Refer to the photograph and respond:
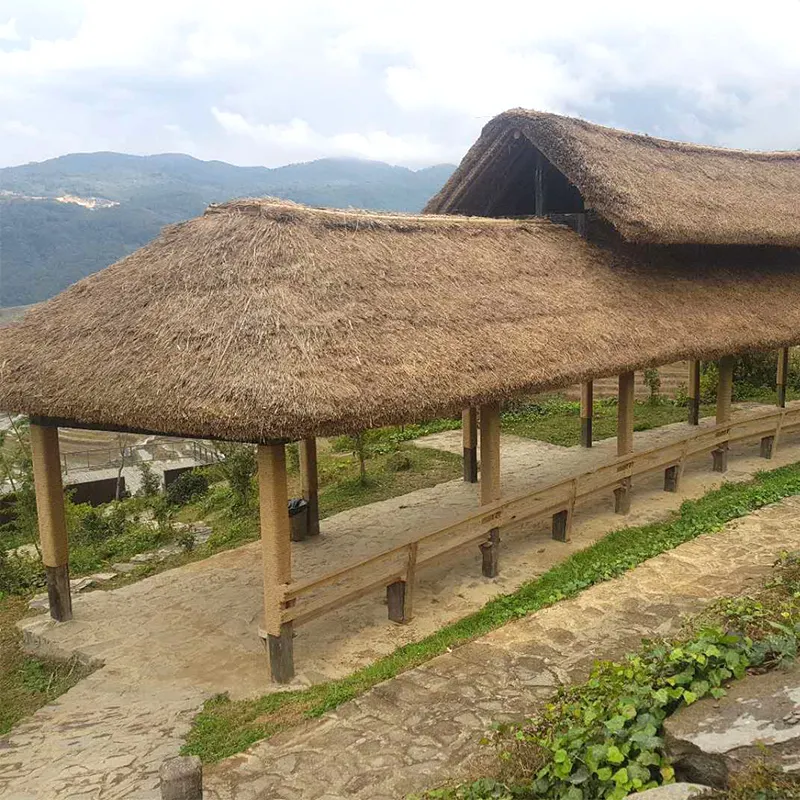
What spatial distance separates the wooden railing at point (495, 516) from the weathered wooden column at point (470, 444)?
284cm

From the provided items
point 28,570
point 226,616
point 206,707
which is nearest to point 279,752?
point 206,707

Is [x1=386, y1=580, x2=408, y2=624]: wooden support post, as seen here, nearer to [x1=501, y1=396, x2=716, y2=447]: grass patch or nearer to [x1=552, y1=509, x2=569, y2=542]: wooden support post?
[x1=552, y1=509, x2=569, y2=542]: wooden support post

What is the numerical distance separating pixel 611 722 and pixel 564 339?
531cm

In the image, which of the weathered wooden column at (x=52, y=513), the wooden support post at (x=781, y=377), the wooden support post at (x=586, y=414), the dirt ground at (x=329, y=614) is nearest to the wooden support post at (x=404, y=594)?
the dirt ground at (x=329, y=614)

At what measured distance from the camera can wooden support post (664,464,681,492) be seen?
11.2 m

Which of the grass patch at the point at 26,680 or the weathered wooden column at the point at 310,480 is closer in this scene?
the grass patch at the point at 26,680

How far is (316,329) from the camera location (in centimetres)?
649

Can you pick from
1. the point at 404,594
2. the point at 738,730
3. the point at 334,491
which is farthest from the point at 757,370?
the point at 738,730

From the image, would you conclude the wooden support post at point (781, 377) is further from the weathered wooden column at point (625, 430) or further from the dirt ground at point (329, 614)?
the weathered wooden column at point (625, 430)

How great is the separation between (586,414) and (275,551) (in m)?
9.70

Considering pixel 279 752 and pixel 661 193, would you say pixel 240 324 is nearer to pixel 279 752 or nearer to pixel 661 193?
pixel 279 752

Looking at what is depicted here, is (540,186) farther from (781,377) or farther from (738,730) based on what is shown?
(738,730)

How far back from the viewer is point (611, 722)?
150 inches

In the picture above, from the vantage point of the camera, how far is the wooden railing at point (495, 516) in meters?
6.61
